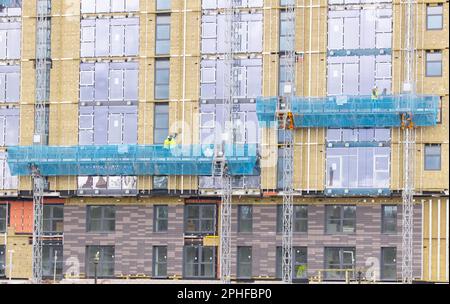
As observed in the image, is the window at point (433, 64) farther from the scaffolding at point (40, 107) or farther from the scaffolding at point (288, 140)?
the scaffolding at point (40, 107)

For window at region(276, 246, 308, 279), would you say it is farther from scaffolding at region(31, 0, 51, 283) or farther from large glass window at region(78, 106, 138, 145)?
scaffolding at region(31, 0, 51, 283)

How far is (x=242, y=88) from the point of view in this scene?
63688 mm

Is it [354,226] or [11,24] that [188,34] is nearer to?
[11,24]

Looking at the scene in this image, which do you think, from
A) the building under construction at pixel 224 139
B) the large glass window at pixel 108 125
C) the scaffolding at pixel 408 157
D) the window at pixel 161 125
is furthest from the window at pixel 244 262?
the large glass window at pixel 108 125

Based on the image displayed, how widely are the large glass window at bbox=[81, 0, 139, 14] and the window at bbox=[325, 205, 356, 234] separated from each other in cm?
2070

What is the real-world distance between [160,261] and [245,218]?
683 centimetres

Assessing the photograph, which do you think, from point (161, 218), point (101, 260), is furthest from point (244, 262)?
point (101, 260)

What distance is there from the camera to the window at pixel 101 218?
213 ft

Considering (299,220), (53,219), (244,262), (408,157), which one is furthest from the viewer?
(53,219)

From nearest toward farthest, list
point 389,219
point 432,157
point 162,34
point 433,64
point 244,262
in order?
point 432,157 → point 433,64 → point 389,219 → point 244,262 → point 162,34

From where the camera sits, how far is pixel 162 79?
65.2 meters

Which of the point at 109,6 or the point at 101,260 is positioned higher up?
the point at 109,6

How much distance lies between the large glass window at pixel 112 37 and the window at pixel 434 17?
68.9 feet

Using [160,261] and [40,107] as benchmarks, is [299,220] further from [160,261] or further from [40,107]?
[40,107]
